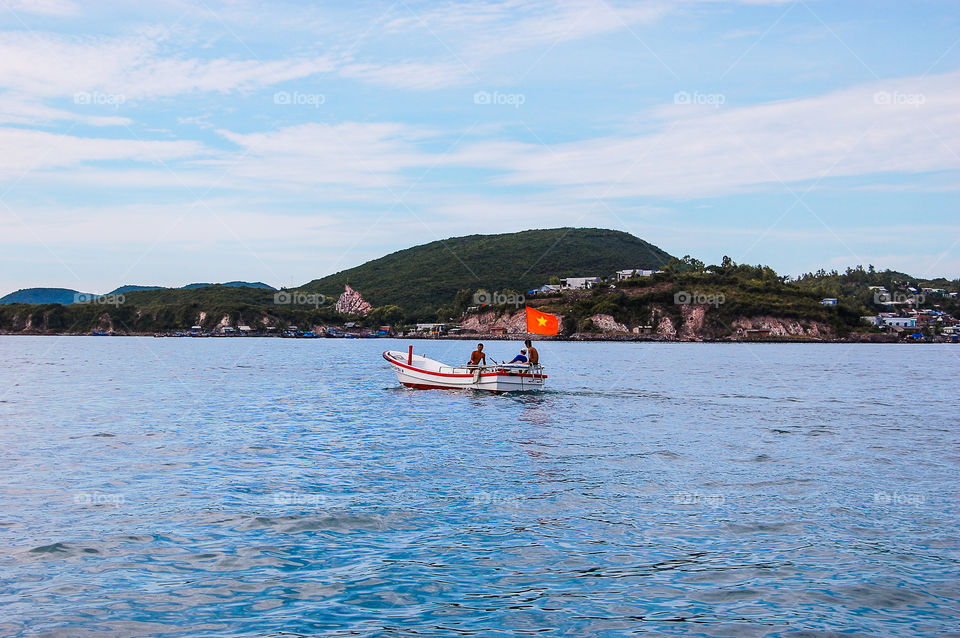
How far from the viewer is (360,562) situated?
11.7m

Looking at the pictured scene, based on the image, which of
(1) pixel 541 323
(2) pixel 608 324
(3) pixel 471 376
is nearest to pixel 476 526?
(1) pixel 541 323

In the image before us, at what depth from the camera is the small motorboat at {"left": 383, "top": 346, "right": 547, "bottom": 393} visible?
134ft

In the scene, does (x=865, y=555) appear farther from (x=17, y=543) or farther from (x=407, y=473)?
(x=17, y=543)

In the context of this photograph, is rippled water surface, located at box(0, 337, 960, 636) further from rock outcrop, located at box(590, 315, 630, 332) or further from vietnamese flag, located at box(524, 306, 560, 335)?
rock outcrop, located at box(590, 315, 630, 332)

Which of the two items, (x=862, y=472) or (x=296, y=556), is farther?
(x=862, y=472)

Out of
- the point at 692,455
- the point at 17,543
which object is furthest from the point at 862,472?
the point at 17,543

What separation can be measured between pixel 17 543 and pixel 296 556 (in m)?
4.87

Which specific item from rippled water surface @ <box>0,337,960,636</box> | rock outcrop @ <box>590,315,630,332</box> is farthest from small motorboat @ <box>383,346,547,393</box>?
rock outcrop @ <box>590,315,630,332</box>

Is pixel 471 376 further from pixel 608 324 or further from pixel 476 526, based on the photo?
pixel 608 324

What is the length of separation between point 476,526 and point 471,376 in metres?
28.2

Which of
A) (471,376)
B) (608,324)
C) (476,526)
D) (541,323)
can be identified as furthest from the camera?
(608,324)

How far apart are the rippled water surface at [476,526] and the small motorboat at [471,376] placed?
11025 millimetres

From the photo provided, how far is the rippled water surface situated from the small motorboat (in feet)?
36.2

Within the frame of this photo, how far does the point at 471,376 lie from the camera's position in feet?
138
